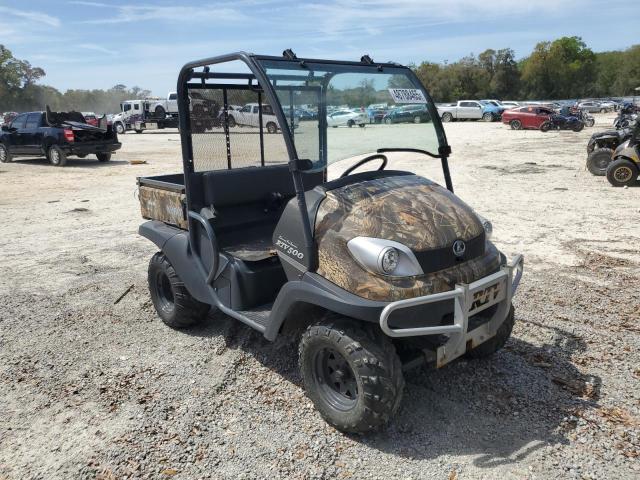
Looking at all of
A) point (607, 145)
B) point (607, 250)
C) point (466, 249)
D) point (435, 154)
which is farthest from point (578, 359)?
point (607, 145)

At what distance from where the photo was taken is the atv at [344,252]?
9.32ft

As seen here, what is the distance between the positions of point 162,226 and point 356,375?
8.08 feet

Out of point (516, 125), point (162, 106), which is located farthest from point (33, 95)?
point (516, 125)

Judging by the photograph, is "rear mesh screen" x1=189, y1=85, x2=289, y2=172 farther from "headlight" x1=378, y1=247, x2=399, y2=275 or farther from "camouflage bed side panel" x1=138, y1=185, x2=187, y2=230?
"headlight" x1=378, y1=247, x2=399, y2=275

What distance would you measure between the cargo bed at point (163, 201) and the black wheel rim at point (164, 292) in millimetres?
539

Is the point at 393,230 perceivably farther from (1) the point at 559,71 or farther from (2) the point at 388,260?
(1) the point at 559,71

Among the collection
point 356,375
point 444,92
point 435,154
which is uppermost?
point 444,92

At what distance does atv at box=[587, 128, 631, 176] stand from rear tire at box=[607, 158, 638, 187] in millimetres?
1327

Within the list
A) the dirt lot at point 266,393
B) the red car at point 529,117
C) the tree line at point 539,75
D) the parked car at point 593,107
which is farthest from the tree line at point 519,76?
the dirt lot at point 266,393

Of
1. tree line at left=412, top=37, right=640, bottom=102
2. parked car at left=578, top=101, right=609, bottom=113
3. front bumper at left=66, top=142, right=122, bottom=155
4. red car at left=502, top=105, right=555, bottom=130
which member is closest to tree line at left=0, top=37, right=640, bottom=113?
tree line at left=412, top=37, right=640, bottom=102

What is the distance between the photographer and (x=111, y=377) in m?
3.80

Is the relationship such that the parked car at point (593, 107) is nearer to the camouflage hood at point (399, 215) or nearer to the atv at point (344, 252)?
the atv at point (344, 252)

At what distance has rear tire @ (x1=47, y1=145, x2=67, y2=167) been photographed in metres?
16.3

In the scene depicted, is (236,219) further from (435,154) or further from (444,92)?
(444,92)
